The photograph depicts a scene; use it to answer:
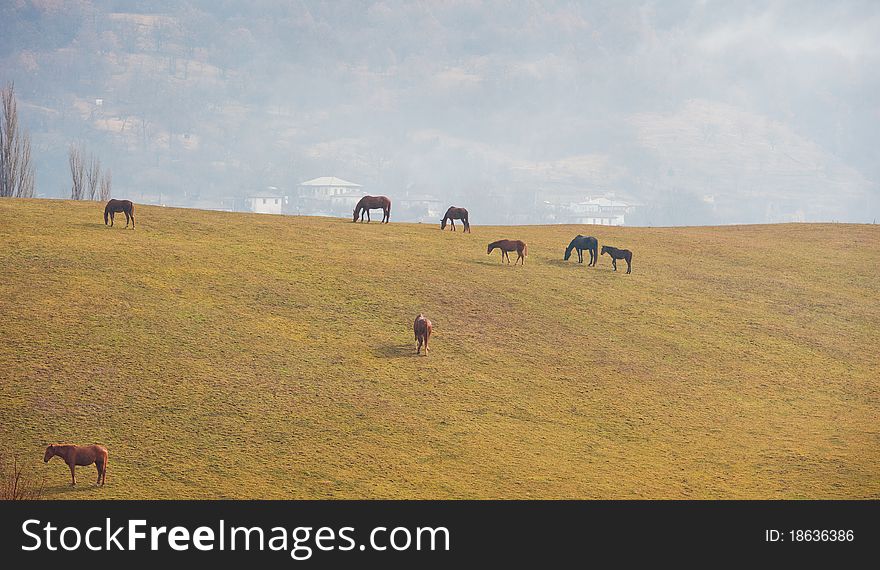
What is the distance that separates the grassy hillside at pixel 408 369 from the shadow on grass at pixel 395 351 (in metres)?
0.12

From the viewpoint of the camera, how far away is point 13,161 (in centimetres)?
9400

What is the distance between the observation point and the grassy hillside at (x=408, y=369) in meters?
23.8

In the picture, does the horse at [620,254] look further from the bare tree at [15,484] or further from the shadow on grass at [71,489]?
the bare tree at [15,484]

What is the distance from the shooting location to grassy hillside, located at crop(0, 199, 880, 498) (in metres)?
23.8

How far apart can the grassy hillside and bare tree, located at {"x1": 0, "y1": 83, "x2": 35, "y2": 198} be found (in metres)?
48.7

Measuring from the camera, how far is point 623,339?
36688 mm

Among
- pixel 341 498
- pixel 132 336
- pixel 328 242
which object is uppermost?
pixel 328 242

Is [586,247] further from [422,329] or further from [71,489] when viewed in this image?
[71,489]

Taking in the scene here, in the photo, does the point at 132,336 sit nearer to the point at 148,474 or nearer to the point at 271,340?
the point at 271,340

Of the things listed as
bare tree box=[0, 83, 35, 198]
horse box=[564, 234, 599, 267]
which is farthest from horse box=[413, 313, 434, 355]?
bare tree box=[0, 83, 35, 198]

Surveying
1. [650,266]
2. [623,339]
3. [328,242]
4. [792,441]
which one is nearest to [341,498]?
[792,441]

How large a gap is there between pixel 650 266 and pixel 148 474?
3339 cm

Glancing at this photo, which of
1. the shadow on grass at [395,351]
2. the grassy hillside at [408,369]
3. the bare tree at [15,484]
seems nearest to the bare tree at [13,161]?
the grassy hillside at [408,369]
